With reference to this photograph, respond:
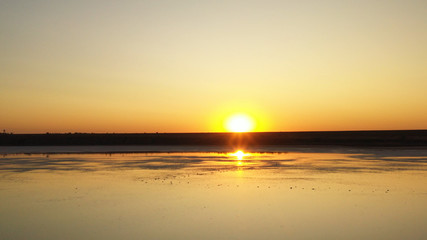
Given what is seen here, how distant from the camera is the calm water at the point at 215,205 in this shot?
10227mm

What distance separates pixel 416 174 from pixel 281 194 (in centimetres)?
907

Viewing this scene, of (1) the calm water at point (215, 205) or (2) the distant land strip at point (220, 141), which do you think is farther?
(2) the distant land strip at point (220, 141)

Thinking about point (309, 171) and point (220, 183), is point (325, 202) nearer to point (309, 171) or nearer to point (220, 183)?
point (220, 183)

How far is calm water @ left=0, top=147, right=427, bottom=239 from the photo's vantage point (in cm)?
1023

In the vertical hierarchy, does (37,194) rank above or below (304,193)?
below

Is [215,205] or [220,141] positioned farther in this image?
[220,141]

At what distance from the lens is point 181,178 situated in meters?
19.7

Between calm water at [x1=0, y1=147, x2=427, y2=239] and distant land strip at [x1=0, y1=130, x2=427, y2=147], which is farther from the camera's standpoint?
distant land strip at [x1=0, y1=130, x2=427, y2=147]

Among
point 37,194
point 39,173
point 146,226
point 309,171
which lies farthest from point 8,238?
point 309,171

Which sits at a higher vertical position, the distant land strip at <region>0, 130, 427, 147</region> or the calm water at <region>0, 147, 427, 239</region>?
the distant land strip at <region>0, 130, 427, 147</region>

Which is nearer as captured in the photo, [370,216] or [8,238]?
[8,238]

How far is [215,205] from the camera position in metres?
13.4

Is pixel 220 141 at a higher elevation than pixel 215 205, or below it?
higher

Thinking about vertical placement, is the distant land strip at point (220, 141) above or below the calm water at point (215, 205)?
above
